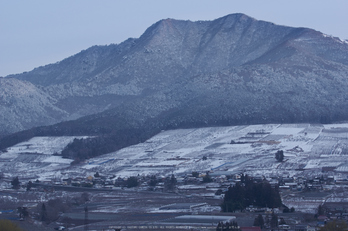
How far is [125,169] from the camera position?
204 ft

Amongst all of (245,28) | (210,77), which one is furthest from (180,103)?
(245,28)

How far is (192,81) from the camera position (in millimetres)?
105312

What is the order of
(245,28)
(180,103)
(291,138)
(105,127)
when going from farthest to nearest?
(245,28) → (180,103) → (105,127) → (291,138)

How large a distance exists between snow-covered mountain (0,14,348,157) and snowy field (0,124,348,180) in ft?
15.5

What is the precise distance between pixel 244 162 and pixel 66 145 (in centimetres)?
2409

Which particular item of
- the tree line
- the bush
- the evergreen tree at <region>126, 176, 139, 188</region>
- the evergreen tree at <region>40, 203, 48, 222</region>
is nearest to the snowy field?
the evergreen tree at <region>126, 176, 139, 188</region>

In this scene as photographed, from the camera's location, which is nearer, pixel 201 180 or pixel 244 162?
pixel 201 180

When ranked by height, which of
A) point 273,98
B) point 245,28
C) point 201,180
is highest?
point 245,28

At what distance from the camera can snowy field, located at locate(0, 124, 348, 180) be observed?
58125 mm

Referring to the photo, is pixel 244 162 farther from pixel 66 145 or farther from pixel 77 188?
pixel 66 145

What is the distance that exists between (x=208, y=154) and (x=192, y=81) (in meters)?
40.2

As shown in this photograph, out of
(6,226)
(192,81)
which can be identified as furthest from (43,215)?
(192,81)

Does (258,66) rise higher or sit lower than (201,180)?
higher

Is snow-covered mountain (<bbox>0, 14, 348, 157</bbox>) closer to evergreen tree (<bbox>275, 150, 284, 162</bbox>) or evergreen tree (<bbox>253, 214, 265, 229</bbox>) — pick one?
evergreen tree (<bbox>275, 150, 284, 162</bbox>)
